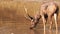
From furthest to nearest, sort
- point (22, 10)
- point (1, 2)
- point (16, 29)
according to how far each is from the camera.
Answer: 1. point (1, 2)
2. point (22, 10)
3. point (16, 29)

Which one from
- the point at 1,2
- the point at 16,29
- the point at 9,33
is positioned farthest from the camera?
the point at 1,2

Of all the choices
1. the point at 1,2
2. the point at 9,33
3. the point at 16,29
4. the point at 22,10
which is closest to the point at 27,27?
the point at 16,29

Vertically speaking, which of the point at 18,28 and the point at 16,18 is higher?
the point at 16,18

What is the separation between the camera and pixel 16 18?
17.3 m

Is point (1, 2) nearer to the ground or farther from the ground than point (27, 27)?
farther from the ground

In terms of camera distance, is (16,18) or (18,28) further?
(16,18)

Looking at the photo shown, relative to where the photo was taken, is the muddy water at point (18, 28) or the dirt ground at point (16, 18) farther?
the dirt ground at point (16, 18)

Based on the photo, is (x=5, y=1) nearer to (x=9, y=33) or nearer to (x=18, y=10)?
(x=18, y=10)

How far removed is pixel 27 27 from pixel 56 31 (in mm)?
1919

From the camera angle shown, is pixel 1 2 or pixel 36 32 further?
pixel 1 2

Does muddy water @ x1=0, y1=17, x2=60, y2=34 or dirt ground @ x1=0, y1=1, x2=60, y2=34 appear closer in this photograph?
muddy water @ x1=0, y1=17, x2=60, y2=34

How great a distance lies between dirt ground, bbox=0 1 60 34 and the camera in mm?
14379

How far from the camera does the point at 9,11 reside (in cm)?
1842

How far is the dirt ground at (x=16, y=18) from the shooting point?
14.4m
